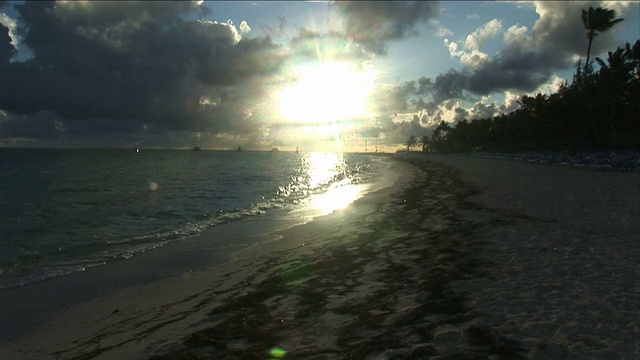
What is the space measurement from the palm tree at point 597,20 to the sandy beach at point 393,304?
68591 mm

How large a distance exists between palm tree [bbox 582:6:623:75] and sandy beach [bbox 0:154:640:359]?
6859cm

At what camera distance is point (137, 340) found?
239 inches

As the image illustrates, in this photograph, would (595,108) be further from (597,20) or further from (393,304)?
(393,304)

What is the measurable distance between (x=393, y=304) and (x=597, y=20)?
255 ft

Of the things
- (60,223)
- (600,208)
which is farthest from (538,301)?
(60,223)

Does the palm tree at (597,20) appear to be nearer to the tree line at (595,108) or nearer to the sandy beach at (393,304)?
the tree line at (595,108)

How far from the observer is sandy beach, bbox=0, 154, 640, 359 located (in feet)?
17.4

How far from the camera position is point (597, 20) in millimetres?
65188

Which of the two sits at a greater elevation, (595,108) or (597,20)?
(597,20)

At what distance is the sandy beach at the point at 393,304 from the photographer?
5.31m

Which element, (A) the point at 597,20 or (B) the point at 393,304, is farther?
(A) the point at 597,20

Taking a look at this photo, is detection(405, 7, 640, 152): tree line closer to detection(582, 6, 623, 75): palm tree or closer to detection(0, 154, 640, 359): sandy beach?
detection(582, 6, 623, 75): palm tree

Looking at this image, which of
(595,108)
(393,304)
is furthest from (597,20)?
(393,304)

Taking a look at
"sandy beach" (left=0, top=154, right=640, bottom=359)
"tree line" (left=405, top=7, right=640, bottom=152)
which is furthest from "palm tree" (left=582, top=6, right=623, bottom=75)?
"sandy beach" (left=0, top=154, right=640, bottom=359)
